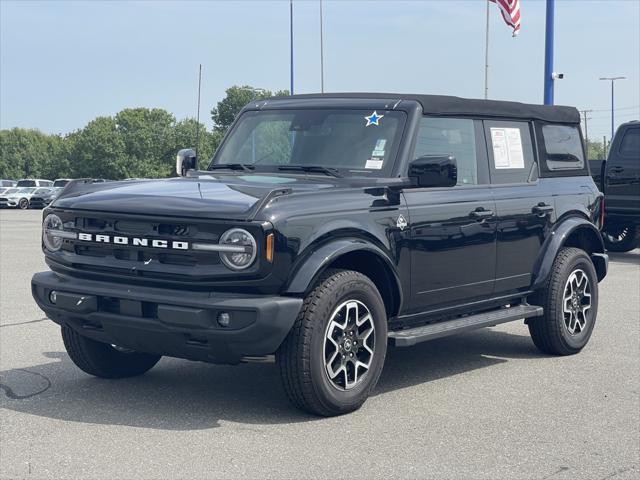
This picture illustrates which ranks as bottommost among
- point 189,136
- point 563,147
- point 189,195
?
point 189,195

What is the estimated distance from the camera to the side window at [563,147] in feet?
25.9

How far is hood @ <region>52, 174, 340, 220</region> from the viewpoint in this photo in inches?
210

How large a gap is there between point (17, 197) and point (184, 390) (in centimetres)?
4846

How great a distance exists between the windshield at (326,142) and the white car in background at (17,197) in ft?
155

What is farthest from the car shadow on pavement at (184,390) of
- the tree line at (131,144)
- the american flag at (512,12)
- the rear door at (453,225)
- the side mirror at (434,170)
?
the tree line at (131,144)

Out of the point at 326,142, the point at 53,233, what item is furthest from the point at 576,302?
the point at 53,233

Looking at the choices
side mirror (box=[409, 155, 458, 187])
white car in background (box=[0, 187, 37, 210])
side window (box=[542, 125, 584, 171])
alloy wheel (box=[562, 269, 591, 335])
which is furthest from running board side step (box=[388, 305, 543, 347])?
white car in background (box=[0, 187, 37, 210])

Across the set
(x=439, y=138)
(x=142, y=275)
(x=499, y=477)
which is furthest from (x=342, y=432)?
(x=439, y=138)

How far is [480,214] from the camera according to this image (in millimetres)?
6770

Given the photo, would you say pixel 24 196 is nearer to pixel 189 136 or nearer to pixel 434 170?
pixel 434 170

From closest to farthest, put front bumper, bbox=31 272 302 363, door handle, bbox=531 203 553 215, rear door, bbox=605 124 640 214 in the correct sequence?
front bumper, bbox=31 272 302 363, door handle, bbox=531 203 553 215, rear door, bbox=605 124 640 214

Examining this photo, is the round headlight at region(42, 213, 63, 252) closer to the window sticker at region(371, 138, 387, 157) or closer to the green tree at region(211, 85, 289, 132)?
the window sticker at region(371, 138, 387, 157)

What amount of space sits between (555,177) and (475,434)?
123 inches

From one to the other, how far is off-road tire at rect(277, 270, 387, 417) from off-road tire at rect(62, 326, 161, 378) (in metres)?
1.52
